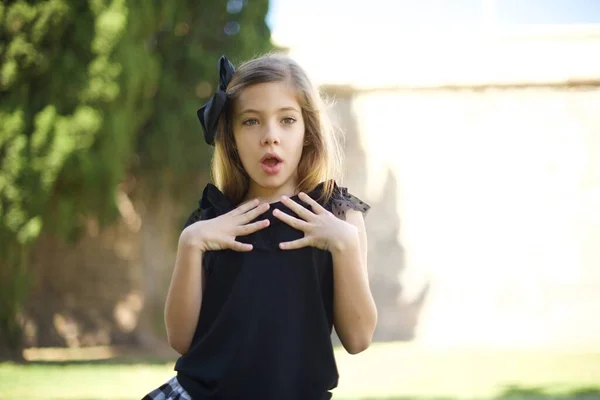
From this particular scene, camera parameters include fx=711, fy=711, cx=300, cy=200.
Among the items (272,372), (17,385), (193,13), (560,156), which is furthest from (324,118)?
(560,156)

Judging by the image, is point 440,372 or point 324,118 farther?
point 440,372

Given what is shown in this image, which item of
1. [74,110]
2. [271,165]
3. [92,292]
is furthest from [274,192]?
[92,292]

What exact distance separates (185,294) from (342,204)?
0.44 m

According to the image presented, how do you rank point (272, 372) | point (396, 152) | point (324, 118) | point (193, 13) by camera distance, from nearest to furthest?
point (272, 372)
point (324, 118)
point (193, 13)
point (396, 152)

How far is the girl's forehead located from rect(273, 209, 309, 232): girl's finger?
0.27 m

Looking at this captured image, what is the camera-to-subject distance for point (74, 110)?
6785 mm

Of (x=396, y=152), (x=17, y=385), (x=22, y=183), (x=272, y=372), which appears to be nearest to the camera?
(x=272, y=372)

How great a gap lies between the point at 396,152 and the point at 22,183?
4324 millimetres

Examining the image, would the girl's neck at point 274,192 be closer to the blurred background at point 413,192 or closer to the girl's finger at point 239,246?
the girl's finger at point 239,246

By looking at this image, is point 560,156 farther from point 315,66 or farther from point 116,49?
point 116,49

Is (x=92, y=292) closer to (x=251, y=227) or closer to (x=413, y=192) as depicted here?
(x=413, y=192)

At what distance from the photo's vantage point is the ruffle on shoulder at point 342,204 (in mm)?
1763

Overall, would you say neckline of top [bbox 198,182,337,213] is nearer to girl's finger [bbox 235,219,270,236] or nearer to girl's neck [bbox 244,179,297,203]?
girl's neck [bbox 244,179,297,203]

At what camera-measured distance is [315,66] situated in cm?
861
